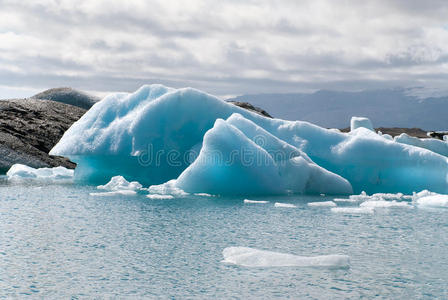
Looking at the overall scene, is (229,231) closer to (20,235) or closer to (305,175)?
(20,235)

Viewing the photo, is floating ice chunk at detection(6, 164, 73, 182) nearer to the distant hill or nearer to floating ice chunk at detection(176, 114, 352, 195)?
floating ice chunk at detection(176, 114, 352, 195)

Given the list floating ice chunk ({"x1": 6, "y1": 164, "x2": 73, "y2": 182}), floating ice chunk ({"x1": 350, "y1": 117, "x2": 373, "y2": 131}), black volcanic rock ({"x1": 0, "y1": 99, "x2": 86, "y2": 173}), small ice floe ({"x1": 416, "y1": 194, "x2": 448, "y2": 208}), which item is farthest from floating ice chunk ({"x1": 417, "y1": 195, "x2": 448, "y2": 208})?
black volcanic rock ({"x1": 0, "y1": 99, "x2": 86, "y2": 173})

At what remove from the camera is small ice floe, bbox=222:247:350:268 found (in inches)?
225

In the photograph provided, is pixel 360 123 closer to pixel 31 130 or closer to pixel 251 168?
pixel 251 168

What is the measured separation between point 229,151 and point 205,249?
18.0ft

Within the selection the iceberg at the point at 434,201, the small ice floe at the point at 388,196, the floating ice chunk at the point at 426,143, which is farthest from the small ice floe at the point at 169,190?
the floating ice chunk at the point at 426,143

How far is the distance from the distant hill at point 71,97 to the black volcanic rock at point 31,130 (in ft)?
48.0

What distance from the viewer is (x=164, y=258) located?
610 cm

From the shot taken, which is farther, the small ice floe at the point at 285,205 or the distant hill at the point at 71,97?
the distant hill at the point at 71,97

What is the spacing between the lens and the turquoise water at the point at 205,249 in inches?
197

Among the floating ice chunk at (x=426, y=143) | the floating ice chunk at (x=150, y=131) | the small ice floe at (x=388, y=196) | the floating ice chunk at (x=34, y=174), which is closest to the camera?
the small ice floe at (x=388, y=196)

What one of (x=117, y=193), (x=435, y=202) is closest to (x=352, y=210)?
(x=435, y=202)

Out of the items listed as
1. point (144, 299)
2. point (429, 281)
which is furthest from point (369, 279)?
point (144, 299)

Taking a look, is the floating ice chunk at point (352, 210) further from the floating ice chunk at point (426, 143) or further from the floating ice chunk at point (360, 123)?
the floating ice chunk at point (360, 123)
